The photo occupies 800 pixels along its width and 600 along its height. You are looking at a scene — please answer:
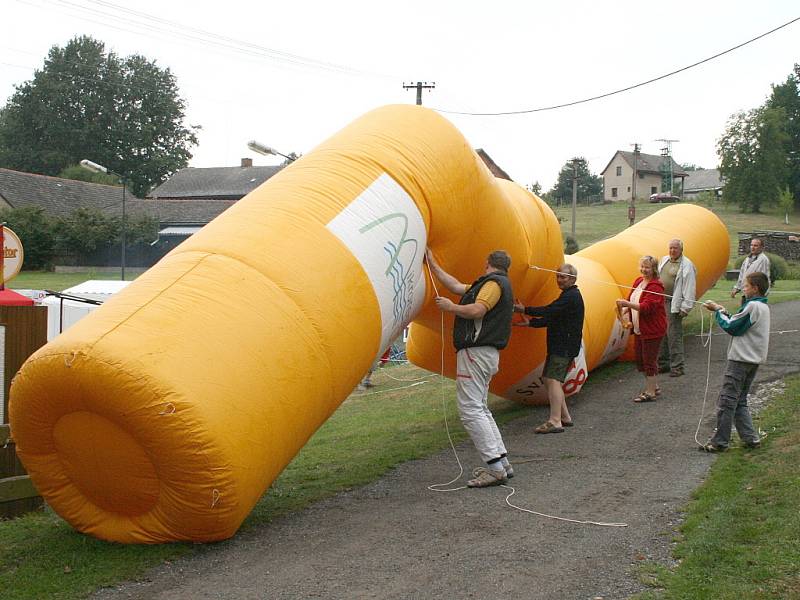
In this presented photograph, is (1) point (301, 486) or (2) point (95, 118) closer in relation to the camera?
(1) point (301, 486)

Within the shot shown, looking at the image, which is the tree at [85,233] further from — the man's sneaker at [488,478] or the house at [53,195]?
the man's sneaker at [488,478]

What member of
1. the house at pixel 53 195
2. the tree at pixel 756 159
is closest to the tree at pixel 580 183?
the tree at pixel 756 159

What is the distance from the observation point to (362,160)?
6902 mm

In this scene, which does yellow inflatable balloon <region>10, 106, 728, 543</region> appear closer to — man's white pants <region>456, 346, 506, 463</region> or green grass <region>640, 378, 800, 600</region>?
man's white pants <region>456, 346, 506, 463</region>

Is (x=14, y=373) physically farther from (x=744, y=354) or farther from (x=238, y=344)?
(x=744, y=354)

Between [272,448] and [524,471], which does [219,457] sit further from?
[524,471]

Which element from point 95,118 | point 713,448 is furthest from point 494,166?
point 713,448

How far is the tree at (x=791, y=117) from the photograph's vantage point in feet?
245

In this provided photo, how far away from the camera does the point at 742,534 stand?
546 cm

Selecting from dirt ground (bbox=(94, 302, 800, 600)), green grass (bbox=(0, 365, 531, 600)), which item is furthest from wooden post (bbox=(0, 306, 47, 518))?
dirt ground (bbox=(94, 302, 800, 600))

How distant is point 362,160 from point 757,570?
4107 millimetres

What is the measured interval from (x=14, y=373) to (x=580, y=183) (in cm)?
9569

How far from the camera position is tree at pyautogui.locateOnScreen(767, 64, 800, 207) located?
2936 inches

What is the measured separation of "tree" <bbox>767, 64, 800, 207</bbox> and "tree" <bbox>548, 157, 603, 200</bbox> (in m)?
23.6
